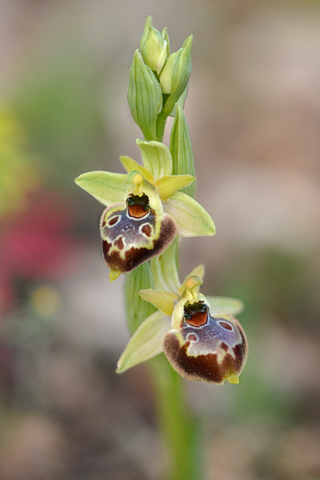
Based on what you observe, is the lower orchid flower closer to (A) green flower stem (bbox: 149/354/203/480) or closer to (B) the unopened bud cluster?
(A) green flower stem (bbox: 149/354/203/480)

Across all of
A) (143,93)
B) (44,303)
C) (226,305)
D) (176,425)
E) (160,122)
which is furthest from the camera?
(44,303)

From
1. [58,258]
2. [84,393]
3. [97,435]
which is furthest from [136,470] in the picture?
[58,258]

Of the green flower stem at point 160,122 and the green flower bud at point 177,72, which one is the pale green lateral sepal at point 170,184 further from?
the green flower bud at point 177,72

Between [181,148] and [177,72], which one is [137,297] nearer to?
[181,148]

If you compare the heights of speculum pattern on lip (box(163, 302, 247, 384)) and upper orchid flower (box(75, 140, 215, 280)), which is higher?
upper orchid flower (box(75, 140, 215, 280))

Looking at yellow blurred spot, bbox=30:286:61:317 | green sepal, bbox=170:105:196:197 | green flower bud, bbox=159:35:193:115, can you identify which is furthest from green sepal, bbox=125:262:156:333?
yellow blurred spot, bbox=30:286:61:317

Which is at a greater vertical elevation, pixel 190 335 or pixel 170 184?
pixel 170 184

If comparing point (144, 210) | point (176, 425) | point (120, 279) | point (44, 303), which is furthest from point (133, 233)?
point (120, 279)
